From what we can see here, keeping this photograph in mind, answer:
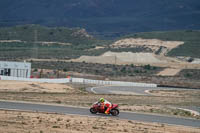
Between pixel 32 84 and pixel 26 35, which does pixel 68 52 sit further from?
pixel 32 84

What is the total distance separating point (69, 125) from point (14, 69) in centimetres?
5312

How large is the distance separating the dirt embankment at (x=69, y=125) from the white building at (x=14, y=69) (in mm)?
46385

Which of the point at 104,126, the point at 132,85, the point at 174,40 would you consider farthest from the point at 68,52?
the point at 104,126

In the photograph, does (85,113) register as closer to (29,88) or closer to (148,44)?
(29,88)

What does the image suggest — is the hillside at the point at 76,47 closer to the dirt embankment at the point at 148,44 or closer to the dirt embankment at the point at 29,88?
the dirt embankment at the point at 148,44

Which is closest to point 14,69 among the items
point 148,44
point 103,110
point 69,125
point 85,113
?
point 85,113

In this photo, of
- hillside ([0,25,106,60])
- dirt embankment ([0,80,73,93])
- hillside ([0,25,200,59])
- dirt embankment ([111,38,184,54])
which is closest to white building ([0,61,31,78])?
dirt embankment ([0,80,73,93])

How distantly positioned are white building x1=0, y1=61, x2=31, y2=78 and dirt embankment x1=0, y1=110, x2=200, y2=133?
1826 inches

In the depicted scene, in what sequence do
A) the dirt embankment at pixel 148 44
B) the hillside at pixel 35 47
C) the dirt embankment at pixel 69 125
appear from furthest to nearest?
the dirt embankment at pixel 148 44 → the hillside at pixel 35 47 → the dirt embankment at pixel 69 125

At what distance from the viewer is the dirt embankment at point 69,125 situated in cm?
2628

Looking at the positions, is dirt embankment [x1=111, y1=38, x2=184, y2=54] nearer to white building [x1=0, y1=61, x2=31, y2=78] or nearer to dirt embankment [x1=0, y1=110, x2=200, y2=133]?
white building [x1=0, y1=61, x2=31, y2=78]

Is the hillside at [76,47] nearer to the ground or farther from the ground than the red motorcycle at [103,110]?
farther from the ground

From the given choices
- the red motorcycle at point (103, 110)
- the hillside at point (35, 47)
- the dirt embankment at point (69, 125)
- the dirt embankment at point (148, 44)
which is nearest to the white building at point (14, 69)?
the red motorcycle at point (103, 110)

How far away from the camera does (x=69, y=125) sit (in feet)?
92.1
